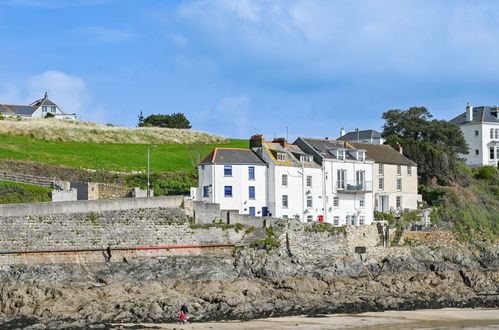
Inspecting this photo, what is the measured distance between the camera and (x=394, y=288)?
4131 centimetres

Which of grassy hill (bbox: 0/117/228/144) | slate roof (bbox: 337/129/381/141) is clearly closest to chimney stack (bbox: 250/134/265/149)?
grassy hill (bbox: 0/117/228/144)

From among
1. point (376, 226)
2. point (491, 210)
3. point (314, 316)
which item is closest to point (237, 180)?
point (376, 226)

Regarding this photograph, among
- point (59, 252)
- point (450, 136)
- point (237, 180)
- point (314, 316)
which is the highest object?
point (450, 136)

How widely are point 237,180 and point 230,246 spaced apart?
5805 mm

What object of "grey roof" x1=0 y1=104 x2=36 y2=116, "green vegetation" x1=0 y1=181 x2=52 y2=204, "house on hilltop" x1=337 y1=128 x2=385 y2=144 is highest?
"grey roof" x1=0 y1=104 x2=36 y2=116

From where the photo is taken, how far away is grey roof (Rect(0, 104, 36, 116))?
89.4 meters

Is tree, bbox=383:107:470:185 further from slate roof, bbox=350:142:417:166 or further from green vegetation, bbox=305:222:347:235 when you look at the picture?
green vegetation, bbox=305:222:347:235

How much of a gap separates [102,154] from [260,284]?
25.8 metres

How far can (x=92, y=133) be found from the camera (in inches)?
2785

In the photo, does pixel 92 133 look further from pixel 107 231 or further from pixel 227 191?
pixel 107 231

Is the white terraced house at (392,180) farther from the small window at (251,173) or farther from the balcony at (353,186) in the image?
the small window at (251,173)

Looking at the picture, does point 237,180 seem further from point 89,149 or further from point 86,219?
point 89,149

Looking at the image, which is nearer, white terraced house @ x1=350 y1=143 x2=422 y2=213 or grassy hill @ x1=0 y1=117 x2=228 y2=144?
white terraced house @ x1=350 y1=143 x2=422 y2=213

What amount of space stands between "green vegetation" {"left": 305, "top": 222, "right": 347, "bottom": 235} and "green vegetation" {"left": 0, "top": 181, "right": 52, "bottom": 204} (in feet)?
51.5
